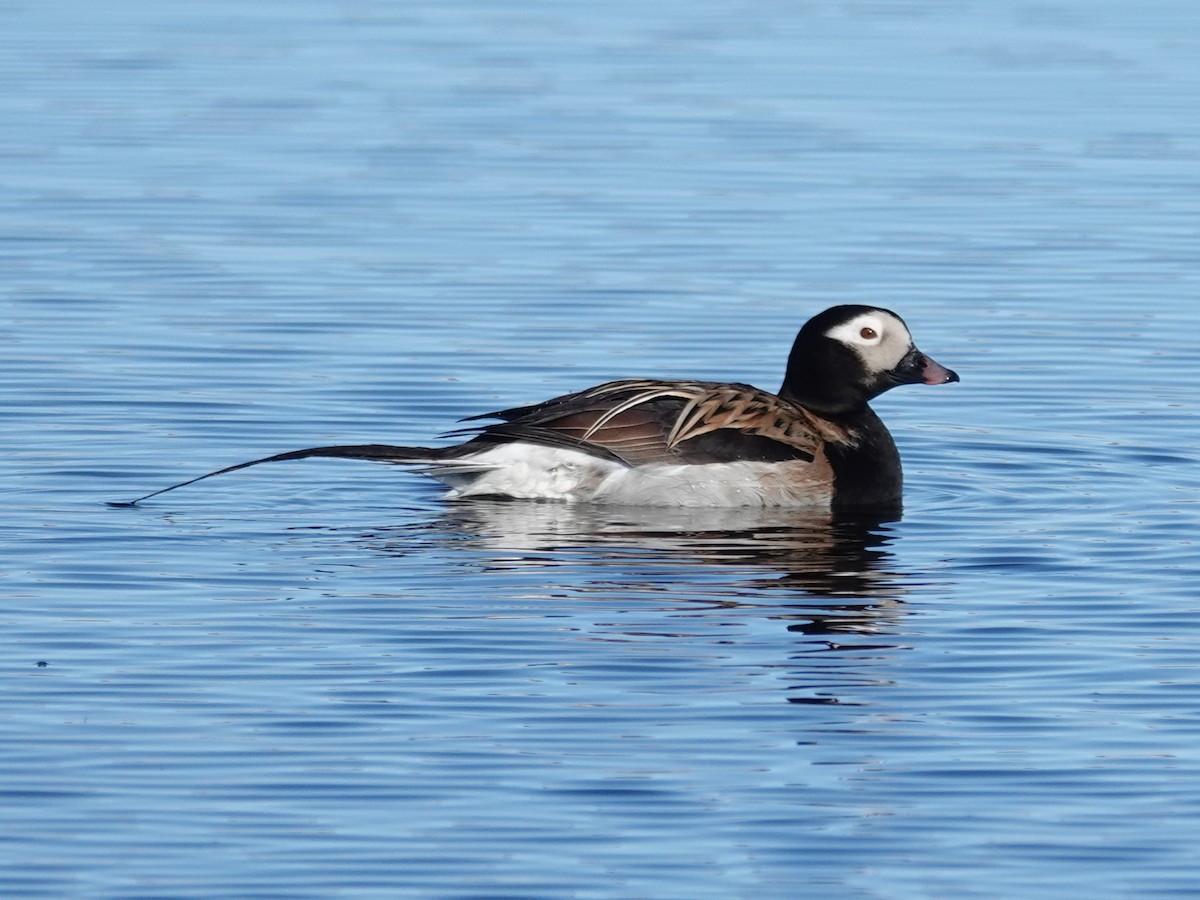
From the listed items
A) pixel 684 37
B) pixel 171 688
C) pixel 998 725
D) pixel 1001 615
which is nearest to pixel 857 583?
pixel 1001 615

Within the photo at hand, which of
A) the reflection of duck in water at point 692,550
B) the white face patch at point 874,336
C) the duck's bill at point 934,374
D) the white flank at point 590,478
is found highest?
the white face patch at point 874,336

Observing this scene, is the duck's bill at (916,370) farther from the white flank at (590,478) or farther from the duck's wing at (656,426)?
the white flank at (590,478)

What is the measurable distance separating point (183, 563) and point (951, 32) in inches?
836

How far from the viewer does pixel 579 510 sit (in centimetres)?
1234

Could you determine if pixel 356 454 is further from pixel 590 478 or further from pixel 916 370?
pixel 916 370

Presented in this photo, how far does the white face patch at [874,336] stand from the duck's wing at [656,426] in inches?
27.2

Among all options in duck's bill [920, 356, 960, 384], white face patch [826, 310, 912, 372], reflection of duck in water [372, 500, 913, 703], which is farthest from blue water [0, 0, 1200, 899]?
white face patch [826, 310, 912, 372]

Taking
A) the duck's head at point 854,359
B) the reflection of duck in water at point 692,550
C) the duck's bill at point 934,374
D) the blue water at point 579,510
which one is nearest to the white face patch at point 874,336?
the duck's head at point 854,359

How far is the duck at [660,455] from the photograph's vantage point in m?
12.4

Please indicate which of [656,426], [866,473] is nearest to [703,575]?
[656,426]

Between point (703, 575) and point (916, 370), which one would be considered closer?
point (703, 575)

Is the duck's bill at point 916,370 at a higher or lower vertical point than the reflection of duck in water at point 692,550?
higher

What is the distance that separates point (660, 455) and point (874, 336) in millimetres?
A: 1510

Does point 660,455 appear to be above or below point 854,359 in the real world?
below
